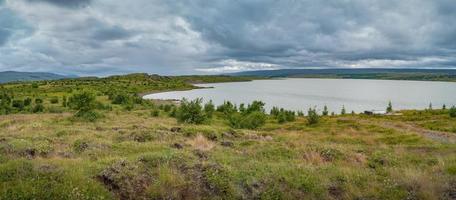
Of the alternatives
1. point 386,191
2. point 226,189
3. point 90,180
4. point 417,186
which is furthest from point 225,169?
point 417,186

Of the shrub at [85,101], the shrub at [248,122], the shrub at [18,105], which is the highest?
the shrub at [85,101]

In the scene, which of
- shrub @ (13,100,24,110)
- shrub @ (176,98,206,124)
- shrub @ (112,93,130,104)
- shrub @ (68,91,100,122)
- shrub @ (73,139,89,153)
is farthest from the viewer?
shrub @ (112,93,130,104)

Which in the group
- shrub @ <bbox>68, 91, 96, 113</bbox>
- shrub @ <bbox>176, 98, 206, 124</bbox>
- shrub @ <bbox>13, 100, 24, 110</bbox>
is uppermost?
shrub @ <bbox>68, 91, 96, 113</bbox>

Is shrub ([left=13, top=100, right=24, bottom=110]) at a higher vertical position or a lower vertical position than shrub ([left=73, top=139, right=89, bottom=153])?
lower

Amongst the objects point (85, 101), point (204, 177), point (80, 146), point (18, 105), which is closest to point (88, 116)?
point (85, 101)

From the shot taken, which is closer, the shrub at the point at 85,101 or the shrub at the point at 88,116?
the shrub at the point at 88,116

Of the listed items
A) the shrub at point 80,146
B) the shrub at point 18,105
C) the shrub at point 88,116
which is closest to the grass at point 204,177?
the shrub at point 80,146

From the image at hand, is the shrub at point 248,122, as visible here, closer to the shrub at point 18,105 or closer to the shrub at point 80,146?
the shrub at point 80,146

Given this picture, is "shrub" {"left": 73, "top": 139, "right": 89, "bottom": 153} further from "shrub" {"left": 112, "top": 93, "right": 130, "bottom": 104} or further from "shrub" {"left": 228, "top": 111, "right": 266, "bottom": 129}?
"shrub" {"left": 112, "top": 93, "right": 130, "bottom": 104}

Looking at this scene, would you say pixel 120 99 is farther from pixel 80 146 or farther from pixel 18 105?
pixel 80 146

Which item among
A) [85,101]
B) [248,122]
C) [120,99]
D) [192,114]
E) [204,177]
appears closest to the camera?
[204,177]

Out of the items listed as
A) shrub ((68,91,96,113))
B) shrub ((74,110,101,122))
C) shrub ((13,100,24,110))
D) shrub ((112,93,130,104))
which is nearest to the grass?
shrub ((74,110,101,122))

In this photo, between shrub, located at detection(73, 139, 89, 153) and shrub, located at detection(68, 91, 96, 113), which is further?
shrub, located at detection(68, 91, 96, 113)

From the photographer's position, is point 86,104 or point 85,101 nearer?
point 86,104
